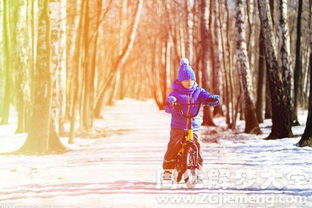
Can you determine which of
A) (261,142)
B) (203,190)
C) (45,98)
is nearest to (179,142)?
(203,190)

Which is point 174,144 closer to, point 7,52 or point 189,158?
point 189,158

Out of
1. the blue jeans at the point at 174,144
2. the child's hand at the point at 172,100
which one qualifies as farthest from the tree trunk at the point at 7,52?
the child's hand at the point at 172,100

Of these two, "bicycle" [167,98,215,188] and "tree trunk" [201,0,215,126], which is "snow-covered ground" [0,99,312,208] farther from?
"tree trunk" [201,0,215,126]

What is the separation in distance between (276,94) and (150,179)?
755 cm

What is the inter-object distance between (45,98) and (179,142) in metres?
6.70

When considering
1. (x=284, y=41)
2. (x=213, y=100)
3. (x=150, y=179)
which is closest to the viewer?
(x=213, y=100)

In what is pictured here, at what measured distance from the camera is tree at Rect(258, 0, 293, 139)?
15.8 m

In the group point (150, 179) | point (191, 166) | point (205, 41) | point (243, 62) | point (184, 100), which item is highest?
point (205, 41)

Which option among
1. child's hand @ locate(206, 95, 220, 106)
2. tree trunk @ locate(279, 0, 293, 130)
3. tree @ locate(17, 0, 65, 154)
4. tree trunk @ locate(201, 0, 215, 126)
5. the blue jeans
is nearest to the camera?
child's hand @ locate(206, 95, 220, 106)

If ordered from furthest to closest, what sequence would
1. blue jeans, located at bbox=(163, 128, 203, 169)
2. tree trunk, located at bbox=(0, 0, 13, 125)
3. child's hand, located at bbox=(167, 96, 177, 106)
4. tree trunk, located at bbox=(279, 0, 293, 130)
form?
tree trunk, located at bbox=(0, 0, 13, 125) → tree trunk, located at bbox=(279, 0, 293, 130) → blue jeans, located at bbox=(163, 128, 203, 169) → child's hand, located at bbox=(167, 96, 177, 106)

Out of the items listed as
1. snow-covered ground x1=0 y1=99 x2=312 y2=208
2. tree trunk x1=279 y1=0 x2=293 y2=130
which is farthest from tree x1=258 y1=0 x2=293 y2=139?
tree trunk x1=279 y1=0 x2=293 y2=130

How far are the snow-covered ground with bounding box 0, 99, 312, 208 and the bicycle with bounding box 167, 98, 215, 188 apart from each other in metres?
0.17

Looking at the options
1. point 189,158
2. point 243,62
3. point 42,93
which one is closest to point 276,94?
point 243,62

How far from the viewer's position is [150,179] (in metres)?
9.32
